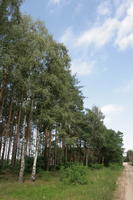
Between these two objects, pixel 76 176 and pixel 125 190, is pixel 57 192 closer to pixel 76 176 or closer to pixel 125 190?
pixel 76 176

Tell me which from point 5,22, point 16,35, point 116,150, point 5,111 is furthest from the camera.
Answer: point 116,150

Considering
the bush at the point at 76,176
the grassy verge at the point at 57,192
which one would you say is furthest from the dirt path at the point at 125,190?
the bush at the point at 76,176

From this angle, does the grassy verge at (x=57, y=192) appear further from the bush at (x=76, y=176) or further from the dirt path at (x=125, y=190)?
the bush at (x=76, y=176)

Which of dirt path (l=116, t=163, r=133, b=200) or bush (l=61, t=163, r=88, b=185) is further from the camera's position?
bush (l=61, t=163, r=88, b=185)

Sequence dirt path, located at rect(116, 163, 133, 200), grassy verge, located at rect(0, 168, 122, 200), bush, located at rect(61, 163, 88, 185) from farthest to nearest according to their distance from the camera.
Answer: bush, located at rect(61, 163, 88, 185)
dirt path, located at rect(116, 163, 133, 200)
grassy verge, located at rect(0, 168, 122, 200)

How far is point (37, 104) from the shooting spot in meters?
18.9

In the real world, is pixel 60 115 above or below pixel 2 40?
below

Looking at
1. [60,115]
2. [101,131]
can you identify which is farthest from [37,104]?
[101,131]

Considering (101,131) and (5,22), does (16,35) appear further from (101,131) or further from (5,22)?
(101,131)

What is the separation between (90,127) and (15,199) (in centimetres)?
2920

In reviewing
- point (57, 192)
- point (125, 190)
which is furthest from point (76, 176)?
point (57, 192)

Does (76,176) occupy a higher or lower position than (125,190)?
higher

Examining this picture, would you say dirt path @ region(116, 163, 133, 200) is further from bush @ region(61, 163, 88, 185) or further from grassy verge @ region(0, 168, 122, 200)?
bush @ region(61, 163, 88, 185)

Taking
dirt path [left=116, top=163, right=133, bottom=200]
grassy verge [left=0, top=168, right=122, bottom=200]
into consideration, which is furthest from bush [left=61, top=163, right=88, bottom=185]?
A: dirt path [left=116, top=163, right=133, bottom=200]
